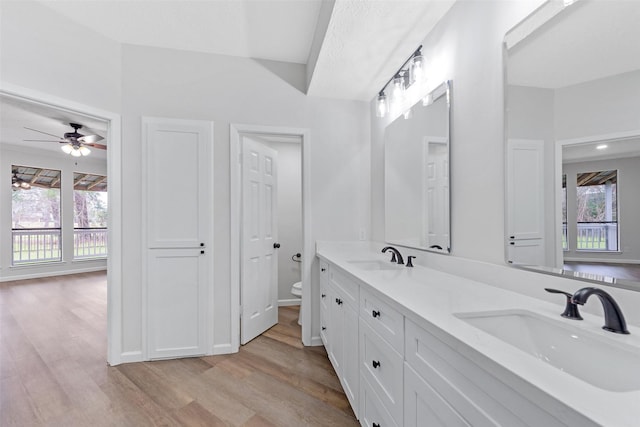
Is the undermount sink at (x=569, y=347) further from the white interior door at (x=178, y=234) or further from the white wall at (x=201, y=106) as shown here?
the white interior door at (x=178, y=234)

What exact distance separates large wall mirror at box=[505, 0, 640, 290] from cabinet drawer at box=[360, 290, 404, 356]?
586 millimetres

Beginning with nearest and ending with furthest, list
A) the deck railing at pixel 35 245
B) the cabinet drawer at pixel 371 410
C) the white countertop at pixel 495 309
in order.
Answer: the white countertop at pixel 495 309 → the cabinet drawer at pixel 371 410 → the deck railing at pixel 35 245

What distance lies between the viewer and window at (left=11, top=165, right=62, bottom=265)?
17.8 feet

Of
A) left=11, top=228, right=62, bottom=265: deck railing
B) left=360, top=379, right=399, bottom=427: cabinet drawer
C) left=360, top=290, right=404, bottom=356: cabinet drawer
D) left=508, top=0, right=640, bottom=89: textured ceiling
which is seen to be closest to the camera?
left=508, top=0, right=640, bottom=89: textured ceiling

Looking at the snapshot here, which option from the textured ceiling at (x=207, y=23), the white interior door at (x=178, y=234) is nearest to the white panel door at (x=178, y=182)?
the white interior door at (x=178, y=234)

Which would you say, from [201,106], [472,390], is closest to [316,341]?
[472,390]

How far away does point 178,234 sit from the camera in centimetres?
236

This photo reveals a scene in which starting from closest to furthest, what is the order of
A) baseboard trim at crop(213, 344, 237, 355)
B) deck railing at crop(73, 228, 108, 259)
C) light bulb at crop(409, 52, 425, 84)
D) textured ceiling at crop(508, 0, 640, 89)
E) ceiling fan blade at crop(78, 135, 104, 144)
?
textured ceiling at crop(508, 0, 640, 89) → light bulb at crop(409, 52, 425, 84) → baseboard trim at crop(213, 344, 237, 355) → ceiling fan blade at crop(78, 135, 104, 144) → deck railing at crop(73, 228, 108, 259)

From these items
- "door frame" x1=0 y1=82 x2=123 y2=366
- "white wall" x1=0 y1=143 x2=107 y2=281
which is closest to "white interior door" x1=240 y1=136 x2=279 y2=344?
"door frame" x1=0 y1=82 x2=123 y2=366

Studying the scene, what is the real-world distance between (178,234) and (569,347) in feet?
8.32

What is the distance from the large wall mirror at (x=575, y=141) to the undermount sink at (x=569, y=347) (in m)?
0.24

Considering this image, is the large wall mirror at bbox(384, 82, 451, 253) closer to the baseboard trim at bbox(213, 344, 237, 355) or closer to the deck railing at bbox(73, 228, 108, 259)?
the baseboard trim at bbox(213, 344, 237, 355)

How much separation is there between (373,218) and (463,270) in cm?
136

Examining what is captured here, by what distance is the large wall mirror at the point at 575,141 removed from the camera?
0.80m
